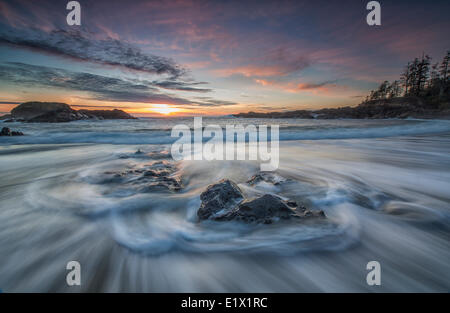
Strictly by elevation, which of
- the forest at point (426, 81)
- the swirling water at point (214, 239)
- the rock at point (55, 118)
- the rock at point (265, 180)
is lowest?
the swirling water at point (214, 239)

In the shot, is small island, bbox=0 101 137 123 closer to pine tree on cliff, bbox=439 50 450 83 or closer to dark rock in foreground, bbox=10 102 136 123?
dark rock in foreground, bbox=10 102 136 123

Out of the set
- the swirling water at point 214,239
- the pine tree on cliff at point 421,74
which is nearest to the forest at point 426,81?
the pine tree on cliff at point 421,74

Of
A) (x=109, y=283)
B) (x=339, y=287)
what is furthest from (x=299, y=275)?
(x=109, y=283)

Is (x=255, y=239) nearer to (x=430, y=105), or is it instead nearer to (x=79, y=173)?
(x=79, y=173)

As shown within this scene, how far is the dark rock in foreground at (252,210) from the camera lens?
185 cm

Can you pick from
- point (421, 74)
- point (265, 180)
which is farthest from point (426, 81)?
→ point (265, 180)

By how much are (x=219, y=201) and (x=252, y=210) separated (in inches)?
16.6

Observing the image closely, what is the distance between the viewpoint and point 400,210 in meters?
2.21

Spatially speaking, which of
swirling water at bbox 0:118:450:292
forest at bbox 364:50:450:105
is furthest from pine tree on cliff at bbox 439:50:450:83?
swirling water at bbox 0:118:450:292

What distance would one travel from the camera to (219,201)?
2.09 meters

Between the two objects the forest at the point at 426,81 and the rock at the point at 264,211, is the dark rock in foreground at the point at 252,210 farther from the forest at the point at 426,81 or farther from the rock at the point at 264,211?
the forest at the point at 426,81

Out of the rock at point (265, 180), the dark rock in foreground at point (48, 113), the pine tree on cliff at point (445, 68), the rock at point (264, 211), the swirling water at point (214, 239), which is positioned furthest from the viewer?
the pine tree on cliff at point (445, 68)

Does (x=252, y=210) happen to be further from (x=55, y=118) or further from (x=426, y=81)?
(x=426, y=81)
